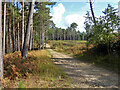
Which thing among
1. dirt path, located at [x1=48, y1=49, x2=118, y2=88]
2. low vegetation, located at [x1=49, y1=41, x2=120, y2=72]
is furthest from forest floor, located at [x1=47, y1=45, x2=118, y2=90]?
low vegetation, located at [x1=49, y1=41, x2=120, y2=72]

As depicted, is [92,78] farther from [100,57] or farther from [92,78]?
[100,57]

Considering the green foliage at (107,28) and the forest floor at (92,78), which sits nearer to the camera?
the forest floor at (92,78)

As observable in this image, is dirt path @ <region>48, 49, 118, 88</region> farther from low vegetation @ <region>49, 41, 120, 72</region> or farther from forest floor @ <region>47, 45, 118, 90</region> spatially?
low vegetation @ <region>49, 41, 120, 72</region>

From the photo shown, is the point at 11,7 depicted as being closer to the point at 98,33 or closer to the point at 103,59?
the point at 98,33

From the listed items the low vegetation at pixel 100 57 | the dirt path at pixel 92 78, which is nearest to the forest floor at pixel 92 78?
the dirt path at pixel 92 78

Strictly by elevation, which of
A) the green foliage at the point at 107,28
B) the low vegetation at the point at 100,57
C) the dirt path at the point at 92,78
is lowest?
the dirt path at the point at 92,78

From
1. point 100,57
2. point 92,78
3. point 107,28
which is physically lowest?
point 92,78

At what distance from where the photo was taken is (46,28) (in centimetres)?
2278

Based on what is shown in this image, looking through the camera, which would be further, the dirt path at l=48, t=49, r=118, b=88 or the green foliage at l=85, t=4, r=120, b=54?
the green foliage at l=85, t=4, r=120, b=54

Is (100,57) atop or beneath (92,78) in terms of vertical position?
atop

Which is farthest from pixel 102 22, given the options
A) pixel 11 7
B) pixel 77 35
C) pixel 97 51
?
pixel 77 35

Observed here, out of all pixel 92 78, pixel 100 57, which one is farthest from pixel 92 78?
pixel 100 57

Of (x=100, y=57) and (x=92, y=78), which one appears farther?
(x=100, y=57)

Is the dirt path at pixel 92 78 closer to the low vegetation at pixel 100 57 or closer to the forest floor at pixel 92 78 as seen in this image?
the forest floor at pixel 92 78
